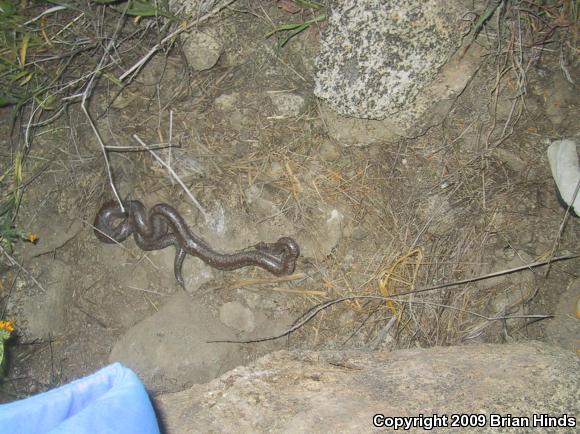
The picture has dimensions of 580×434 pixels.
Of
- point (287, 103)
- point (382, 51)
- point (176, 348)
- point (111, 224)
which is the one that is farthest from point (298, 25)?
point (176, 348)

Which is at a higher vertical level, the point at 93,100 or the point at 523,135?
the point at 523,135

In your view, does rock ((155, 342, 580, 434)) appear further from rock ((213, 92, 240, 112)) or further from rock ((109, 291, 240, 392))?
rock ((213, 92, 240, 112))

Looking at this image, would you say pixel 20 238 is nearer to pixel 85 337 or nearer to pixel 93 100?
pixel 85 337

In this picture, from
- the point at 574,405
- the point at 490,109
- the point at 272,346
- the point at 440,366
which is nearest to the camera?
the point at 574,405

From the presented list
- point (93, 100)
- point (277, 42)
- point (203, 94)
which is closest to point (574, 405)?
point (277, 42)

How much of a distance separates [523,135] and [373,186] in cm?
128

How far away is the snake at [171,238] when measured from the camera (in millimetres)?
3801

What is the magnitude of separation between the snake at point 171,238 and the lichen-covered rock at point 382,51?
1.35 metres

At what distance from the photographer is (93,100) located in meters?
3.85

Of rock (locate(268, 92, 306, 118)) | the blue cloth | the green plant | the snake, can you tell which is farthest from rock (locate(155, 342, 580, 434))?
the green plant

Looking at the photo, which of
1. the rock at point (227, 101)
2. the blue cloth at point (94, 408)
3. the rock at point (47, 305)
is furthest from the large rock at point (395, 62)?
the rock at point (47, 305)

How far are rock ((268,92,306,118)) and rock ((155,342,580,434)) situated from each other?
212 centimetres

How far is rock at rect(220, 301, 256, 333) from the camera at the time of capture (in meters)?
3.78

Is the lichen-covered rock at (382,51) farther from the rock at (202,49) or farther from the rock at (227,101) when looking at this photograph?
the rock at (202,49)
